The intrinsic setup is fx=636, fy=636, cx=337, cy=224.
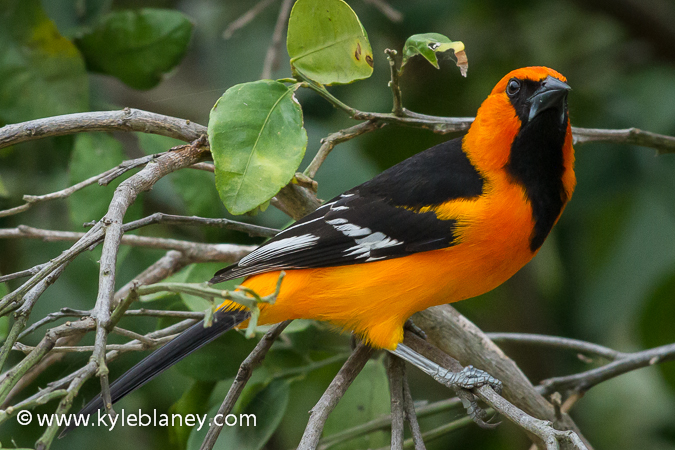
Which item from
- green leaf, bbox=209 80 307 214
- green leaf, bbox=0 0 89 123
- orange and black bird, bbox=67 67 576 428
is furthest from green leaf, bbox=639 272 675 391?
green leaf, bbox=0 0 89 123

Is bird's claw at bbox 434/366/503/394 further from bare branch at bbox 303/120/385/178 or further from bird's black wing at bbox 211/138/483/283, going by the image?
bare branch at bbox 303/120/385/178

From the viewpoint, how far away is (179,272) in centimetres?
245

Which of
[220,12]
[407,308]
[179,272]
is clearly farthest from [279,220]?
[220,12]

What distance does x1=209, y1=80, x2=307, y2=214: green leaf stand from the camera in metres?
1.67

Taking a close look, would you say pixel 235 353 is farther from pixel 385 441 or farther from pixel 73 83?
pixel 73 83

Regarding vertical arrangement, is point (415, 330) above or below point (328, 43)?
below

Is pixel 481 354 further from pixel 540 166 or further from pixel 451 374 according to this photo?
pixel 540 166

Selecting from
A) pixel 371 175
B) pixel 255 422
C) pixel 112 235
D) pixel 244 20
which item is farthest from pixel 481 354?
pixel 244 20

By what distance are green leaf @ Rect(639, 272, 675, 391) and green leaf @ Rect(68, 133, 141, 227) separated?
2.72m

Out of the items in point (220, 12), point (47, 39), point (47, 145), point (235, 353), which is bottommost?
point (235, 353)

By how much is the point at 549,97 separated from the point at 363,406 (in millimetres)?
1328

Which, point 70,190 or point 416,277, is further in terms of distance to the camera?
point 416,277

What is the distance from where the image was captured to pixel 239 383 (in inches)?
75.5

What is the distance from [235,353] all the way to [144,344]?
593 millimetres
